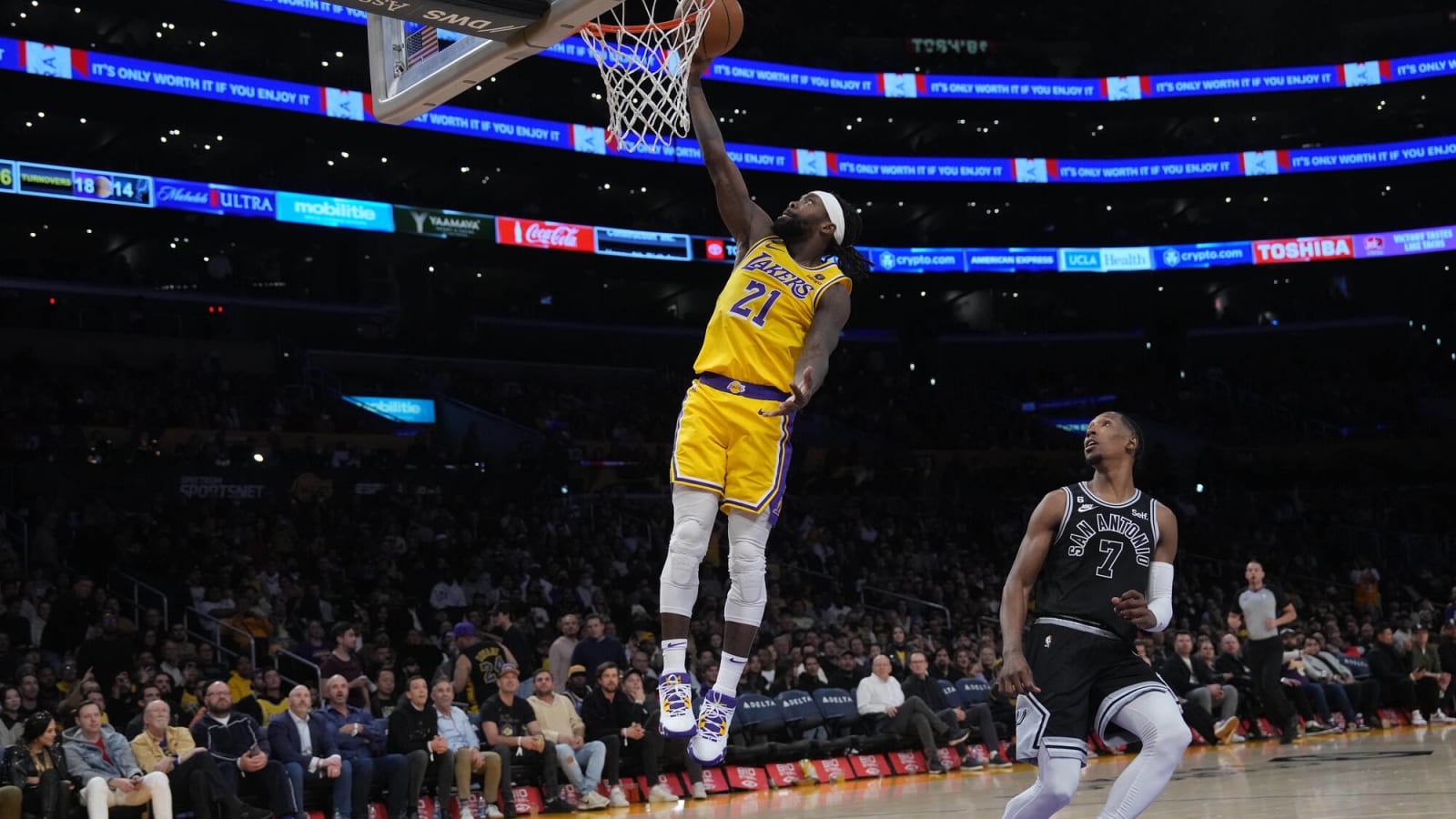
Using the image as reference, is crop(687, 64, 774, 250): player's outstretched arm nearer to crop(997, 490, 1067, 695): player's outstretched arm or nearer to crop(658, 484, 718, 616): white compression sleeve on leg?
crop(658, 484, 718, 616): white compression sleeve on leg

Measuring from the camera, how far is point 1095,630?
6332 mm

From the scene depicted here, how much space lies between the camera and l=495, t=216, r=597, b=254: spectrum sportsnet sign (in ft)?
107

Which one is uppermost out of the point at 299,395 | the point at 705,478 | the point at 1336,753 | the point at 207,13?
the point at 207,13

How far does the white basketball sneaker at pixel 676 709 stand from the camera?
18.1ft

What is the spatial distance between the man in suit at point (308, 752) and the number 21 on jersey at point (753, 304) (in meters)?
6.54

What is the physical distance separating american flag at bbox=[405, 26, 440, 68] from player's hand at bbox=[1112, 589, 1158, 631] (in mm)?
3829

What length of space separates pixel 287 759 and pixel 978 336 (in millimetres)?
31909

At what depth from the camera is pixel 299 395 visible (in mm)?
26641

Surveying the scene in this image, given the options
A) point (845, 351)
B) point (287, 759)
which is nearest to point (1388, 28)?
point (845, 351)

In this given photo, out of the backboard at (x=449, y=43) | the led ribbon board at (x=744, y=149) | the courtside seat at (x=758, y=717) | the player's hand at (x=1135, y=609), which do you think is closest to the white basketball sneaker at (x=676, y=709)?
the player's hand at (x=1135, y=609)

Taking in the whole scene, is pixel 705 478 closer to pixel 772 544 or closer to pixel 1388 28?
pixel 772 544

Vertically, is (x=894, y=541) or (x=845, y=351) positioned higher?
(x=845, y=351)

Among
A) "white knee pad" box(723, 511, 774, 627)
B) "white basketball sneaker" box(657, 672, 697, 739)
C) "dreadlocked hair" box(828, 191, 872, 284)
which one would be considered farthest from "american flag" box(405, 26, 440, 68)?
"white basketball sneaker" box(657, 672, 697, 739)

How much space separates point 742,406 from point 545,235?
1096 inches
